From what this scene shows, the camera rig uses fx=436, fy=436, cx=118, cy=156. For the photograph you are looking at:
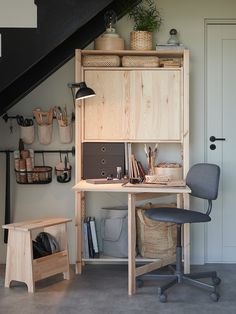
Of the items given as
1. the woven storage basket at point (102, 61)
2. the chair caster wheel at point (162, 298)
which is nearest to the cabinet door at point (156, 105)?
the woven storage basket at point (102, 61)

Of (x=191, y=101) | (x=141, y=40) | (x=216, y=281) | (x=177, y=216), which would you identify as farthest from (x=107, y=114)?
(x=216, y=281)

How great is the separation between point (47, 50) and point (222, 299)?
2098mm

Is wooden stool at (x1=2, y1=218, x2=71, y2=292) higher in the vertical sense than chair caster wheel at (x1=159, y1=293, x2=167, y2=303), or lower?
higher

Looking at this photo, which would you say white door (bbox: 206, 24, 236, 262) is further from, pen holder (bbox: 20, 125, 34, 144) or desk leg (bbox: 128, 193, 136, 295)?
pen holder (bbox: 20, 125, 34, 144)

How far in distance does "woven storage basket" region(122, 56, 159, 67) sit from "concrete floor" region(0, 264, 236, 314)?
1.78m

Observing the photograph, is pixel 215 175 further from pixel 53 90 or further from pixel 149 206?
pixel 53 90

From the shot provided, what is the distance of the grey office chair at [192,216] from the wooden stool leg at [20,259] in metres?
0.84

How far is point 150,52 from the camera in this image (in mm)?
3691

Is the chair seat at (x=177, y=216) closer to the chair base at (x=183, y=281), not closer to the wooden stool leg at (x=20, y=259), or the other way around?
the chair base at (x=183, y=281)

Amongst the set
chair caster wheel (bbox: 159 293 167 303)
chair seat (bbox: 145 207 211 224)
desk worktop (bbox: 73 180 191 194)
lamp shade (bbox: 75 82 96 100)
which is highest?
lamp shade (bbox: 75 82 96 100)

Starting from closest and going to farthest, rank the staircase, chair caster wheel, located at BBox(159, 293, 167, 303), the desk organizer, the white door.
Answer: the staircase < chair caster wheel, located at BBox(159, 293, 167, 303) < the desk organizer < the white door

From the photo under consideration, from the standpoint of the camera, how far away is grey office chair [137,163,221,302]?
10.1 ft

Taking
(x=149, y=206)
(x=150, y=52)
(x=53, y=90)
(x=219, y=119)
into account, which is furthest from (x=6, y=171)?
(x=219, y=119)

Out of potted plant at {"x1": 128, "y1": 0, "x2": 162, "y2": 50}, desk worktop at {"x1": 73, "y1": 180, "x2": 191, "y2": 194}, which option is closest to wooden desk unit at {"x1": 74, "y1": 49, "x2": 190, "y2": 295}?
potted plant at {"x1": 128, "y1": 0, "x2": 162, "y2": 50}
